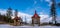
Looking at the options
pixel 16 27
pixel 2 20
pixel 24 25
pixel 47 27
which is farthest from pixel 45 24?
pixel 2 20

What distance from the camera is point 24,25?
65.1 inches

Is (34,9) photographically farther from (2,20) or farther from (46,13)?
(2,20)

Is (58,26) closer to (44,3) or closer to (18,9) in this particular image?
(44,3)

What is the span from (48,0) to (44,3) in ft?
0.21

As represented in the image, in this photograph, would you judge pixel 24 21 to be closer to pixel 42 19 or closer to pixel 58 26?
pixel 42 19

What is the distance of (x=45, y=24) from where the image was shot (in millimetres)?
1643

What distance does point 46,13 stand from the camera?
1646 mm

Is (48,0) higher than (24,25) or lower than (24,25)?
higher

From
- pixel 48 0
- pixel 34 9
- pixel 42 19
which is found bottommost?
pixel 42 19

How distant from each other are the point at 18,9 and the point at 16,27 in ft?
0.76

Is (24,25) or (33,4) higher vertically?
(33,4)

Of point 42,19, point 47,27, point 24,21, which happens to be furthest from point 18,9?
point 47,27

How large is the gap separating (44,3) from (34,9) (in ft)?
0.49

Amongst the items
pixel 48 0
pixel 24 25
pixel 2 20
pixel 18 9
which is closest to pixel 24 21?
pixel 24 25
